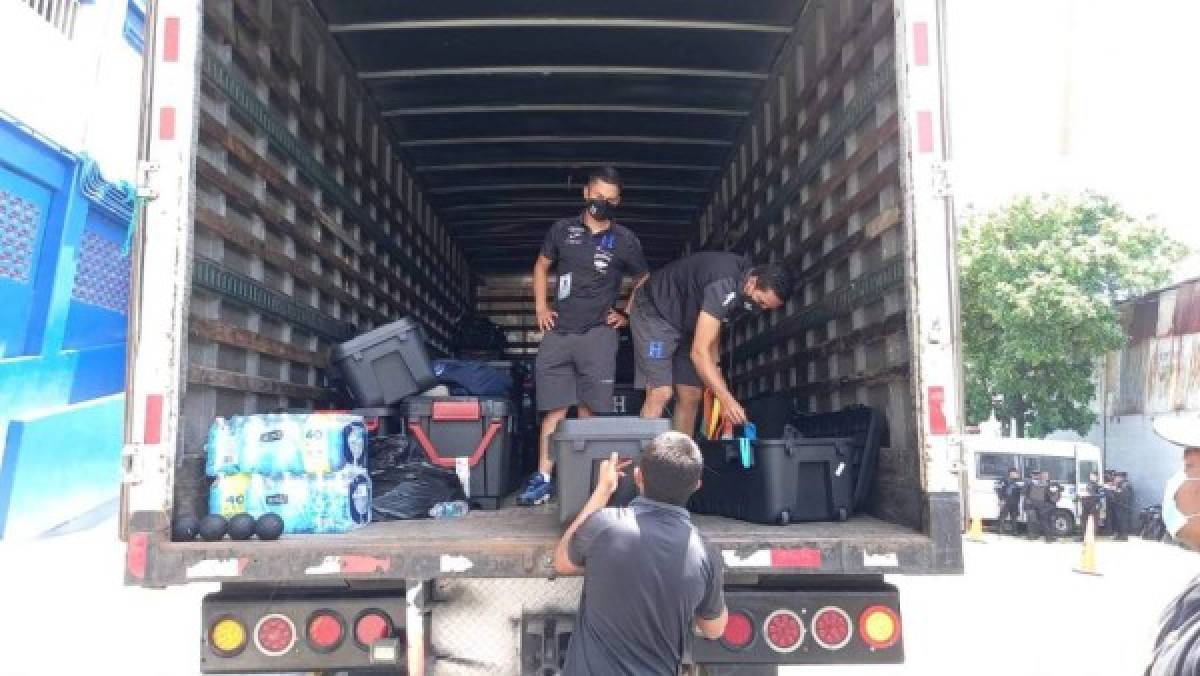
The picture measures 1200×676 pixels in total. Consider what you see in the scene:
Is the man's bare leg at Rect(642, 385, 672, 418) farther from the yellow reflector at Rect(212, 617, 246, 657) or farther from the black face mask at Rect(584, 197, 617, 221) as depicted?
the yellow reflector at Rect(212, 617, 246, 657)

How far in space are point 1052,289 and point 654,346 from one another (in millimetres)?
18902

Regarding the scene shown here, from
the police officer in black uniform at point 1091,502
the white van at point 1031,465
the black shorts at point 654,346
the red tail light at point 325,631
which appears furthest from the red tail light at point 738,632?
the police officer in black uniform at point 1091,502

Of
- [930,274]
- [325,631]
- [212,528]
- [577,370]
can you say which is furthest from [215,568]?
[930,274]

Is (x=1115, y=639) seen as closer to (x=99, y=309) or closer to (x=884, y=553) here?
(x=884, y=553)

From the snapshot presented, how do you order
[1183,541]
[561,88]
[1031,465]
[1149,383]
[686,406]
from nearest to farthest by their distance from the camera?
1. [1183,541]
2. [686,406]
3. [561,88]
4. [1031,465]
5. [1149,383]

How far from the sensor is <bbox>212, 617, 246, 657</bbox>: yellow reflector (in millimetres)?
2951

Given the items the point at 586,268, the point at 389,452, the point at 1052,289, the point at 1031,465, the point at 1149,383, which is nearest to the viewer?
the point at 389,452

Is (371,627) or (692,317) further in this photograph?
(692,317)

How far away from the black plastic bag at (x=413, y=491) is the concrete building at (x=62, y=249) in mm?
9584

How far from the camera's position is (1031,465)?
19.0 metres

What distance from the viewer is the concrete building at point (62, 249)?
11273 mm

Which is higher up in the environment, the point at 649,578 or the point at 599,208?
the point at 599,208

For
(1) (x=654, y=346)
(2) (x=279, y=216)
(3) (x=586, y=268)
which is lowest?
(1) (x=654, y=346)

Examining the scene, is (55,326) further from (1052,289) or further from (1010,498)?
(1052,289)
